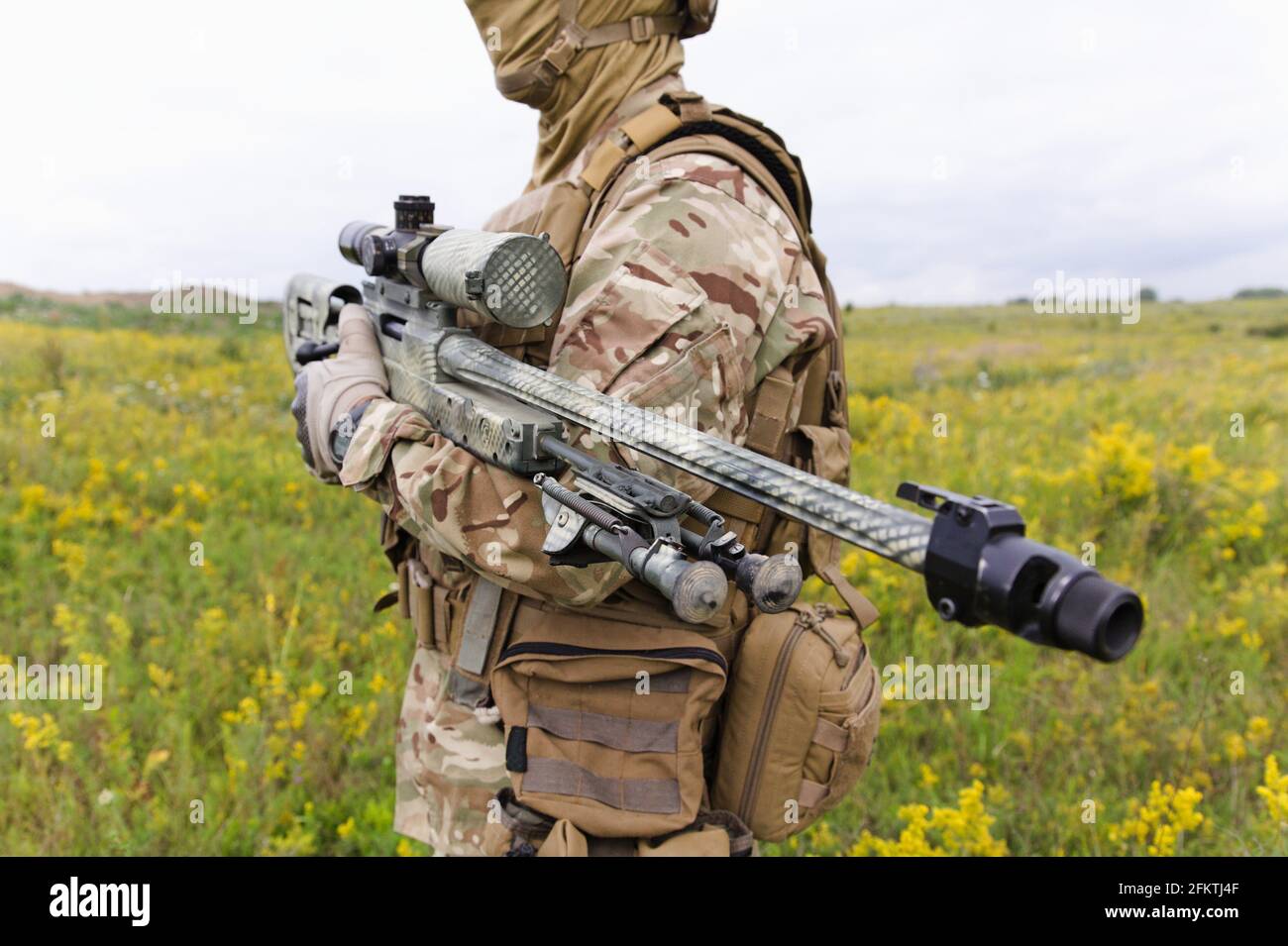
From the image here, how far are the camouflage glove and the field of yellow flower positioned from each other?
1.70 meters

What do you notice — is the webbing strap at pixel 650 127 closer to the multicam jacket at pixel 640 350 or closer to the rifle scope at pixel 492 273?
the multicam jacket at pixel 640 350

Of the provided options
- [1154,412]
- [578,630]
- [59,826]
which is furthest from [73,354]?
[1154,412]

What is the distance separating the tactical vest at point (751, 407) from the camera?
255cm

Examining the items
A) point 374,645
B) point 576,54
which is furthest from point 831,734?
point 374,645

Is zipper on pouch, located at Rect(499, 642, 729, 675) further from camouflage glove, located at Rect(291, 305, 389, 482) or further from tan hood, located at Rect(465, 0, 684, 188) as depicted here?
tan hood, located at Rect(465, 0, 684, 188)

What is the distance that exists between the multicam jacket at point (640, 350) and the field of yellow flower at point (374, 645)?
1.88m

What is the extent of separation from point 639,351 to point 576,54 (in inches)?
45.5

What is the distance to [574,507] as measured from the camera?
1.83 meters

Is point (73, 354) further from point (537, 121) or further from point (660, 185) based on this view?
point (660, 185)

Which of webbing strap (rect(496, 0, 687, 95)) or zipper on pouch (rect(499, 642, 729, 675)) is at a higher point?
webbing strap (rect(496, 0, 687, 95))

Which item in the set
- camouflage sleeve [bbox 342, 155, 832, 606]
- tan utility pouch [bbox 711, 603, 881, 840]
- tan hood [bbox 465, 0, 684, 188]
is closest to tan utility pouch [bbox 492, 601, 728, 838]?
tan utility pouch [bbox 711, 603, 881, 840]

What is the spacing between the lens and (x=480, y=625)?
273 cm

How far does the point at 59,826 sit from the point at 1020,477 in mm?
5768

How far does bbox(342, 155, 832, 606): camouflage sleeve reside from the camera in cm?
221
